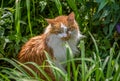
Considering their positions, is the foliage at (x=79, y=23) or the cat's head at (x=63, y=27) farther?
the foliage at (x=79, y=23)

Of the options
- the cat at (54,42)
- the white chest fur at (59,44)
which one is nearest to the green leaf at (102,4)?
the cat at (54,42)

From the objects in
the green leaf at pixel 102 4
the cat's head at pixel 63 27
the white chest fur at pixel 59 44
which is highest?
the green leaf at pixel 102 4

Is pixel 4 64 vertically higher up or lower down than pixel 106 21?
lower down

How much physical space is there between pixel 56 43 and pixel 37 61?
0.24m

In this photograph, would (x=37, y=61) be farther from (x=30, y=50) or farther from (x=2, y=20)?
(x=2, y=20)

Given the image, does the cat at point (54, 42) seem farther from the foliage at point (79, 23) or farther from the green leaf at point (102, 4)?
the green leaf at point (102, 4)

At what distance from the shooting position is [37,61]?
3768 millimetres

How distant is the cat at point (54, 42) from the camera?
3654 mm

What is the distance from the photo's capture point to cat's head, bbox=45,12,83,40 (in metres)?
3.63

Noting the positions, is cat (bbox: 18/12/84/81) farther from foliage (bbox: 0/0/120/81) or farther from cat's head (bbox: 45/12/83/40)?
foliage (bbox: 0/0/120/81)

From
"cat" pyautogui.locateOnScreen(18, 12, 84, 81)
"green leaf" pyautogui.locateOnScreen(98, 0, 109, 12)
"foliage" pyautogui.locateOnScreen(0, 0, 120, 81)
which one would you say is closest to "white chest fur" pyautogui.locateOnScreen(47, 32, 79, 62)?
"cat" pyautogui.locateOnScreen(18, 12, 84, 81)

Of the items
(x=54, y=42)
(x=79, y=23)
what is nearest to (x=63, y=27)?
(x=54, y=42)

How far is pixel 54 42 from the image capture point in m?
3.71

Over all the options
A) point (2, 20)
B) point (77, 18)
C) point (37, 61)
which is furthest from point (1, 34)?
point (77, 18)
